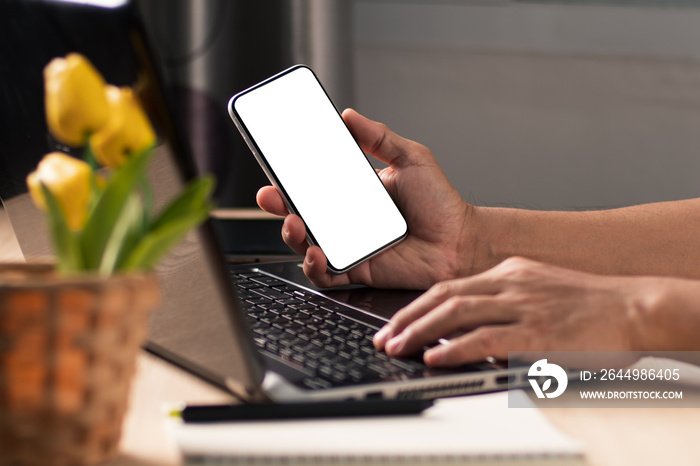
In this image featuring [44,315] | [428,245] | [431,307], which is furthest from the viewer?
[428,245]

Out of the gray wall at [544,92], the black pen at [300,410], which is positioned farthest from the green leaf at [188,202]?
the gray wall at [544,92]

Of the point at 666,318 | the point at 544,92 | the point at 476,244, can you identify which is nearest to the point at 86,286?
the point at 666,318

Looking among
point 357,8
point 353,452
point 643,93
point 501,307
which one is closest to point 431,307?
point 501,307

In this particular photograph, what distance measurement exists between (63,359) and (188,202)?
0.26 ft

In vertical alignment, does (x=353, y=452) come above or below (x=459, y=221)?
above

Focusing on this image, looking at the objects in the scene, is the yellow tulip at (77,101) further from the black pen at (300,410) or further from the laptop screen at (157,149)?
the black pen at (300,410)

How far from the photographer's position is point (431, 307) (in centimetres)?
51

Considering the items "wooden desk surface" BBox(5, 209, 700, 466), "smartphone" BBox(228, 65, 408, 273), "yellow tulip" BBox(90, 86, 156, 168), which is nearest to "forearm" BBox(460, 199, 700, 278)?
"smartphone" BBox(228, 65, 408, 273)

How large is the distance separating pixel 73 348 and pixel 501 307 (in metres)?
0.32

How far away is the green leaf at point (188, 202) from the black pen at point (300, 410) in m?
0.10

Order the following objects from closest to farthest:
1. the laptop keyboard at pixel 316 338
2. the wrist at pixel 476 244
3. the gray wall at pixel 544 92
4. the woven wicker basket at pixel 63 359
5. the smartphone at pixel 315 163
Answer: the woven wicker basket at pixel 63 359 → the laptop keyboard at pixel 316 338 → the smartphone at pixel 315 163 → the wrist at pixel 476 244 → the gray wall at pixel 544 92

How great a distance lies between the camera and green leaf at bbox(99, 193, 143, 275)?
290mm

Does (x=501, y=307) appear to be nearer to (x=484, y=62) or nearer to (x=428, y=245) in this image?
(x=428, y=245)

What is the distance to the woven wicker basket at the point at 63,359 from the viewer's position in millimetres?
272
